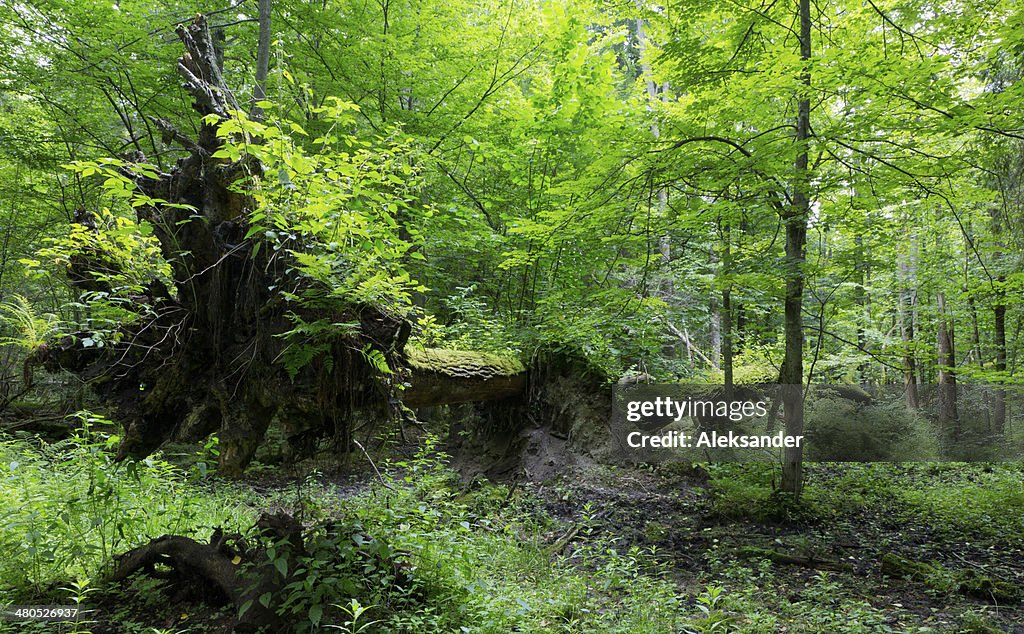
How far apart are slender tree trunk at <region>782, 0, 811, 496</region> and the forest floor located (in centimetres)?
54

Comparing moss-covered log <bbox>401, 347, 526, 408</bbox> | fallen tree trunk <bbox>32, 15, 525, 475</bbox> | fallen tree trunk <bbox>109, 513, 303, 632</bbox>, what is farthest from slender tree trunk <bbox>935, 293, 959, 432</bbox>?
fallen tree trunk <bbox>109, 513, 303, 632</bbox>

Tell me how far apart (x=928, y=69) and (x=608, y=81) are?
4634 mm

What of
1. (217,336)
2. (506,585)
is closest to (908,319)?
(506,585)

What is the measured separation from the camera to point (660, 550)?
18.0ft

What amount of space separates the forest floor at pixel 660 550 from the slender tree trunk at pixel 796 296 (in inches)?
21.3

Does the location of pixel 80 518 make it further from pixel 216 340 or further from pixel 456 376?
pixel 456 376

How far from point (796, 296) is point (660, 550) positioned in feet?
11.8

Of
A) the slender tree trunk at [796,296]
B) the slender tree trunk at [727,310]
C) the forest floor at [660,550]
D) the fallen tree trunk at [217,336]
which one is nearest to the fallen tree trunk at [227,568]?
the forest floor at [660,550]

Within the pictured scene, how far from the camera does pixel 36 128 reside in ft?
25.3

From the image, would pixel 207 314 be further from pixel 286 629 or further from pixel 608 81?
pixel 608 81

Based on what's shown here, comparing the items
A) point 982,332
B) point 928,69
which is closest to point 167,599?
point 928,69

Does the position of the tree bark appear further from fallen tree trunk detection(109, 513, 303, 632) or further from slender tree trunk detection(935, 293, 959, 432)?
slender tree trunk detection(935, 293, 959, 432)

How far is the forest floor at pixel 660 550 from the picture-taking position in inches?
A: 131

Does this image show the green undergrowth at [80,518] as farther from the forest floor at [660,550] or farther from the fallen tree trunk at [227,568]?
the fallen tree trunk at [227,568]
